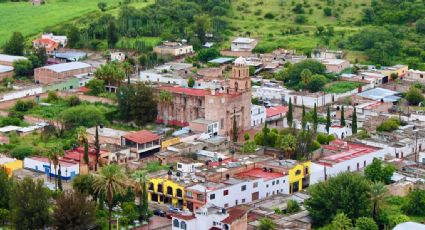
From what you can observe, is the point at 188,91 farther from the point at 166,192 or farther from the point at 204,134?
the point at 166,192

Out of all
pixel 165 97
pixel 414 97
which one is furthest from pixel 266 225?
pixel 414 97

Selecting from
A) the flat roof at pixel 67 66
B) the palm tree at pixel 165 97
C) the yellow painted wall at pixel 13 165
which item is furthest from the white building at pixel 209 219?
the flat roof at pixel 67 66

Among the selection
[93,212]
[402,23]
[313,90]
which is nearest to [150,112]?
[313,90]

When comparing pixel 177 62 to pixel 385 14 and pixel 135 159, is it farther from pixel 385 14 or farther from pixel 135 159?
pixel 135 159

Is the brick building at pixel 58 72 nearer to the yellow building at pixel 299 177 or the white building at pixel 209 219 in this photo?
the yellow building at pixel 299 177

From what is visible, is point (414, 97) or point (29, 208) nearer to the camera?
point (29, 208)

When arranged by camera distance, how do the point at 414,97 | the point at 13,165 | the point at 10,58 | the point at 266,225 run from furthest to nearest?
1. the point at 10,58
2. the point at 414,97
3. the point at 13,165
4. the point at 266,225
